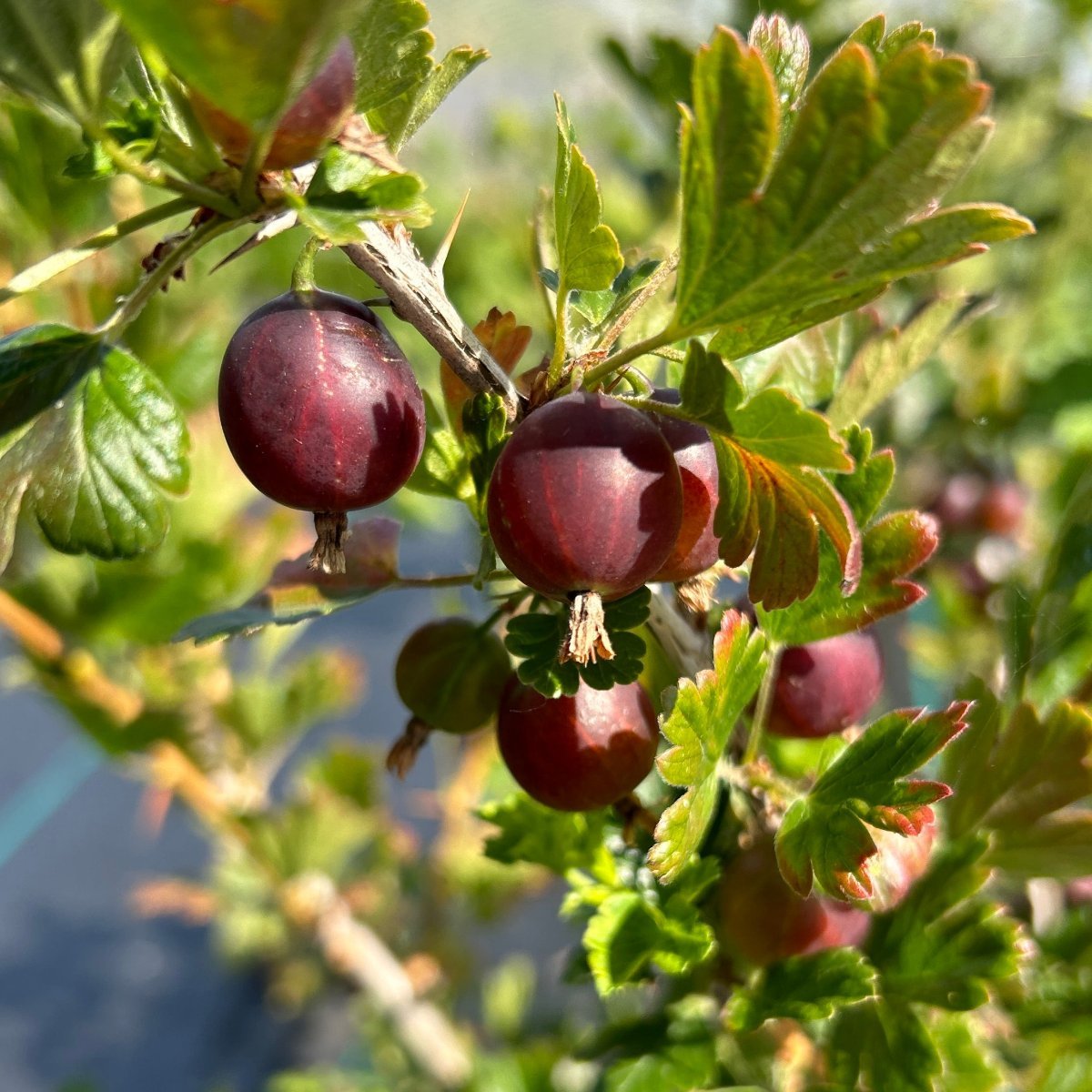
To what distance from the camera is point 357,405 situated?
37cm

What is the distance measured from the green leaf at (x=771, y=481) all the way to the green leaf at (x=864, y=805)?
8 cm

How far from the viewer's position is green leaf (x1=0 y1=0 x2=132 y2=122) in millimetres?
307

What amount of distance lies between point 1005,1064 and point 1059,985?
14 cm

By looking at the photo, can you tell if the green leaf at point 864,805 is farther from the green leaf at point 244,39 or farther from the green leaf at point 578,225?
the green leaf at point 244,39

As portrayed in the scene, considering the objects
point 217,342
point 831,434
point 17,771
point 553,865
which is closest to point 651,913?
point 553,865

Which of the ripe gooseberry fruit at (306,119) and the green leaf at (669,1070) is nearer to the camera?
the ripe gooseberry fruit at (306,119)

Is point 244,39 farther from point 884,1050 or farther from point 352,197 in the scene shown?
point 884,1050

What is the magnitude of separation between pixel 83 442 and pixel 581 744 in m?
0.24

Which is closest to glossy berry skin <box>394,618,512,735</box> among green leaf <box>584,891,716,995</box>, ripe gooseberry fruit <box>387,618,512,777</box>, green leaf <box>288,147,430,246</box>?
ripe gooseberry fruit <box>387,618,512,777</box>

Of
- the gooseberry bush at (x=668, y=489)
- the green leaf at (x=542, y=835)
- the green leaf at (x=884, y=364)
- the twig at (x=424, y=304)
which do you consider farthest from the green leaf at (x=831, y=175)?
the green leaf at (x=542, y=835)

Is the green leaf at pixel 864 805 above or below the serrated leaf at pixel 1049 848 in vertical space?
above

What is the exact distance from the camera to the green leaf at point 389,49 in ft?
1.16

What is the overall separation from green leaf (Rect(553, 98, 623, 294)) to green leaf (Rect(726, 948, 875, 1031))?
1.10 ft

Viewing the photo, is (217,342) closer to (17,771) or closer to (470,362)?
(470,362)
